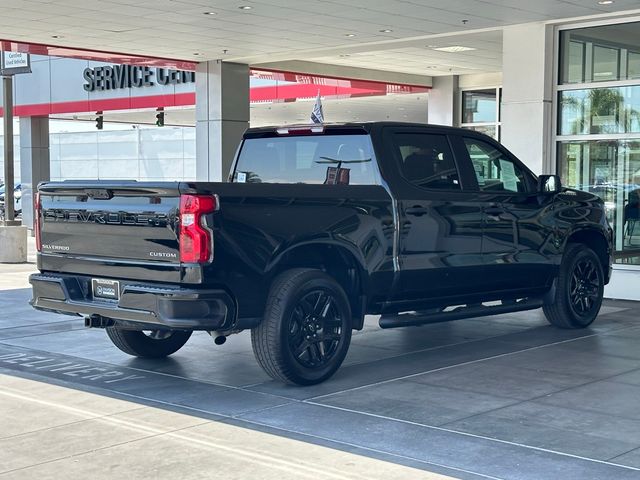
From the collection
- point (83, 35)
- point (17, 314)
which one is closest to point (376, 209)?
point (17, 314)

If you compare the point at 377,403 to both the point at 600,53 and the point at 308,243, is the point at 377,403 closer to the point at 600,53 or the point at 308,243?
the point at 308,243

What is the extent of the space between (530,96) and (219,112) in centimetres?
757

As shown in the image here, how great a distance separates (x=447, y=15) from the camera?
14.5m

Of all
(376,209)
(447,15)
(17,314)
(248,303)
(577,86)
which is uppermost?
Result: (447,15)

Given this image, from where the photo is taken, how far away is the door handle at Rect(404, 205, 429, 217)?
825 centimetres

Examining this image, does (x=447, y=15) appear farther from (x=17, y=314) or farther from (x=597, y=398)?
(x=597, y=398)

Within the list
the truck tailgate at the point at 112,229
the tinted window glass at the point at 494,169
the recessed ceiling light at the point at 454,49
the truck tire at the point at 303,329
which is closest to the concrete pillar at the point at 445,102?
the recessed ceiling light at the point at 454,49

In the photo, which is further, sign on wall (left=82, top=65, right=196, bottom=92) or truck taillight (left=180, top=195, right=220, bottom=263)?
sign on wall (left=82, top=65, right=196, bottom=92)

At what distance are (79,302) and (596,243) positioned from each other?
228 inches

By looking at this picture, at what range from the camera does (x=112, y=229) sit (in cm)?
731

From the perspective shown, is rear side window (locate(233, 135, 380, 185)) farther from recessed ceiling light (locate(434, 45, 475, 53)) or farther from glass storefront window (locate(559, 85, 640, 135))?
recessed ceiling light (locate(434, 45, 475, 53))

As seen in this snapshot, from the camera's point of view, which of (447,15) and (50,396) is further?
(447,15)

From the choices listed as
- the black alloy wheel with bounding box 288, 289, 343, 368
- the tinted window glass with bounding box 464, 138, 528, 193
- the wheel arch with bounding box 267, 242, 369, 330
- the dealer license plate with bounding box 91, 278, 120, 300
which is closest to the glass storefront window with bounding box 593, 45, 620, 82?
the tinted window glass with bounding box 464, 138, 528, 193

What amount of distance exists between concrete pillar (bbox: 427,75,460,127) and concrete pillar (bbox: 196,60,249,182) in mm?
6185
